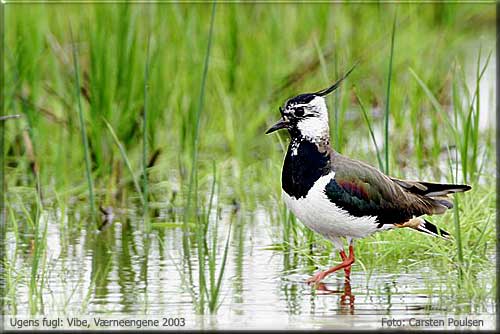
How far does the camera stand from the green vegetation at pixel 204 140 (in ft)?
19.6

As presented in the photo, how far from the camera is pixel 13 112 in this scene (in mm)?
7914

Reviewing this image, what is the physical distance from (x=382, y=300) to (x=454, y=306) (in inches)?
13.9

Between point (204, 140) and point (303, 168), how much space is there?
8.95 ft

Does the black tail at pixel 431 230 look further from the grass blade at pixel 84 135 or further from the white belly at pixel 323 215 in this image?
the grass blade at pixel 84 135

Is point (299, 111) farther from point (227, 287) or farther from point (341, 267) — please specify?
point (227, 287)

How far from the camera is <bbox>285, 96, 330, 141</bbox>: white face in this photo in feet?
18.9

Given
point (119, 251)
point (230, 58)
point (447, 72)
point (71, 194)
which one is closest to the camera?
point (119, 251)

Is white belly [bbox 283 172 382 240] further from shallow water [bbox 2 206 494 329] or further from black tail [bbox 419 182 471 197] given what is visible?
black tail [bbox 419 182 471 197]

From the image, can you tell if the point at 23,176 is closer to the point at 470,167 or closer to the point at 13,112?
the point at 13,112

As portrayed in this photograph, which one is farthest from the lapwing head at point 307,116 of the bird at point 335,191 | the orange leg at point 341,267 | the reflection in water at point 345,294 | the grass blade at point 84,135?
the grass blade at point 84,135

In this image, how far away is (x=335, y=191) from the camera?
5.59m

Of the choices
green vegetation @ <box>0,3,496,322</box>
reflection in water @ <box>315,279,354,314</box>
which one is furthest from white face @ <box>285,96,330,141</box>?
reflection in water @ <box>315,279,354,314</box>

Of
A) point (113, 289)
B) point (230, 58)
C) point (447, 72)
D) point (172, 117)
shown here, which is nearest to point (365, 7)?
point (447, 72)

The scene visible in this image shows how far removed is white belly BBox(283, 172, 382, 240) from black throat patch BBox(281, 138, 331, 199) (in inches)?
1.1
